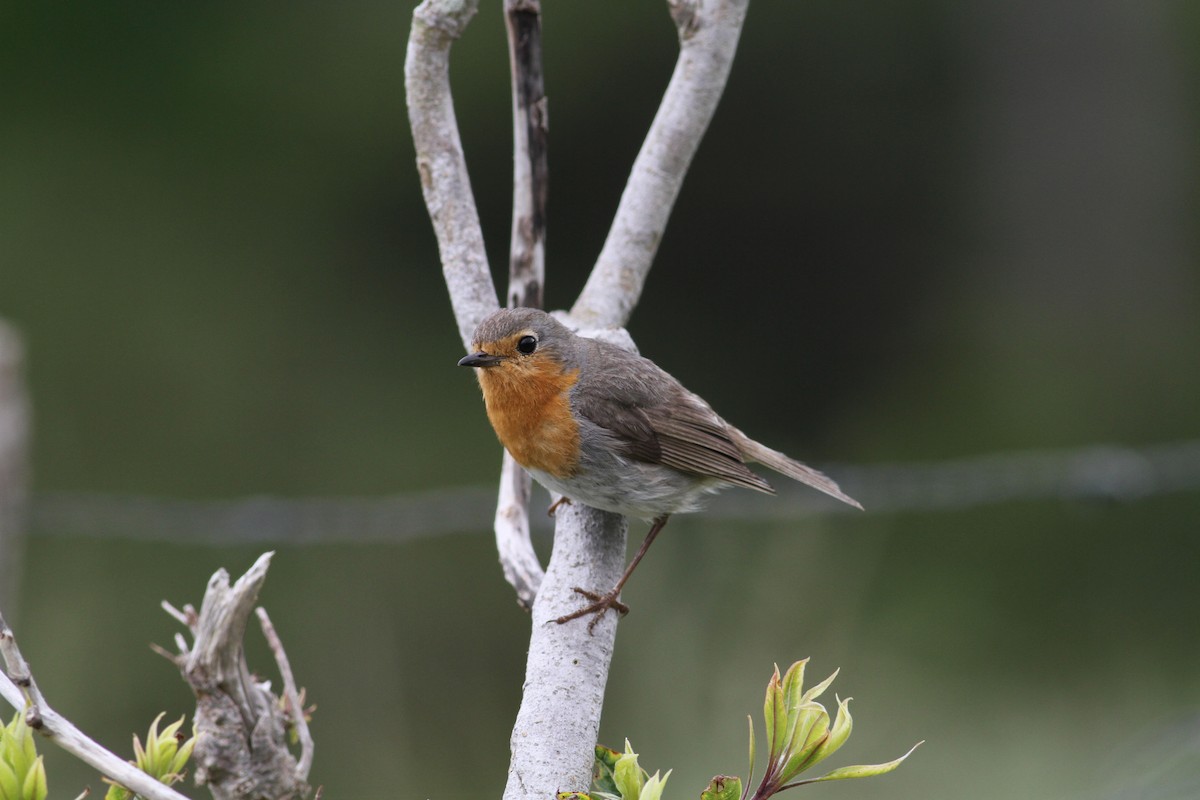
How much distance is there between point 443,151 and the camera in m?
2.55

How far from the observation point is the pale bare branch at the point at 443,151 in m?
2.50

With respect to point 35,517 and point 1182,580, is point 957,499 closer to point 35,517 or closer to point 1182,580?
point 1182,580

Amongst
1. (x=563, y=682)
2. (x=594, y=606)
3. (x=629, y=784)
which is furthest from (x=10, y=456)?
(x=629, y=784)

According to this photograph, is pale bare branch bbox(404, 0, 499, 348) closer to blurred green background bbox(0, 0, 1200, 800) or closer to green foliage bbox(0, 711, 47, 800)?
green foliage bbox(0, 711, 47, 800)

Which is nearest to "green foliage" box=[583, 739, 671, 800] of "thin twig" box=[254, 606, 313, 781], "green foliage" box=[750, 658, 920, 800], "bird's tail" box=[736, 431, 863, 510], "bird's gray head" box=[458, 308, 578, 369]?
"green foliage" box=[750, 658, 920, 800]

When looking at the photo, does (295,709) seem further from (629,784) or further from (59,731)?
(629,784)

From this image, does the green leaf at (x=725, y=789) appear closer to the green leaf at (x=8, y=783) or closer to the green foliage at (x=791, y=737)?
the green foliage at (x=791, y=737)

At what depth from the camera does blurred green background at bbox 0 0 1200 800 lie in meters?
6.34

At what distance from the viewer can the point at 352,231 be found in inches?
344

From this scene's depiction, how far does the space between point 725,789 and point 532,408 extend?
1.54 m

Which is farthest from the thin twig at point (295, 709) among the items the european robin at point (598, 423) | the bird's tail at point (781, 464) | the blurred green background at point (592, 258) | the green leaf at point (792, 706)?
the blurred green background at point (592, 258)

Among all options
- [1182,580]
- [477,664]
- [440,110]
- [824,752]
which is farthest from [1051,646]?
[824,752]

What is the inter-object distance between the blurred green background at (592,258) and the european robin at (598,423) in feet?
10.5

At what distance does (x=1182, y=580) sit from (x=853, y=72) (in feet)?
14.9
